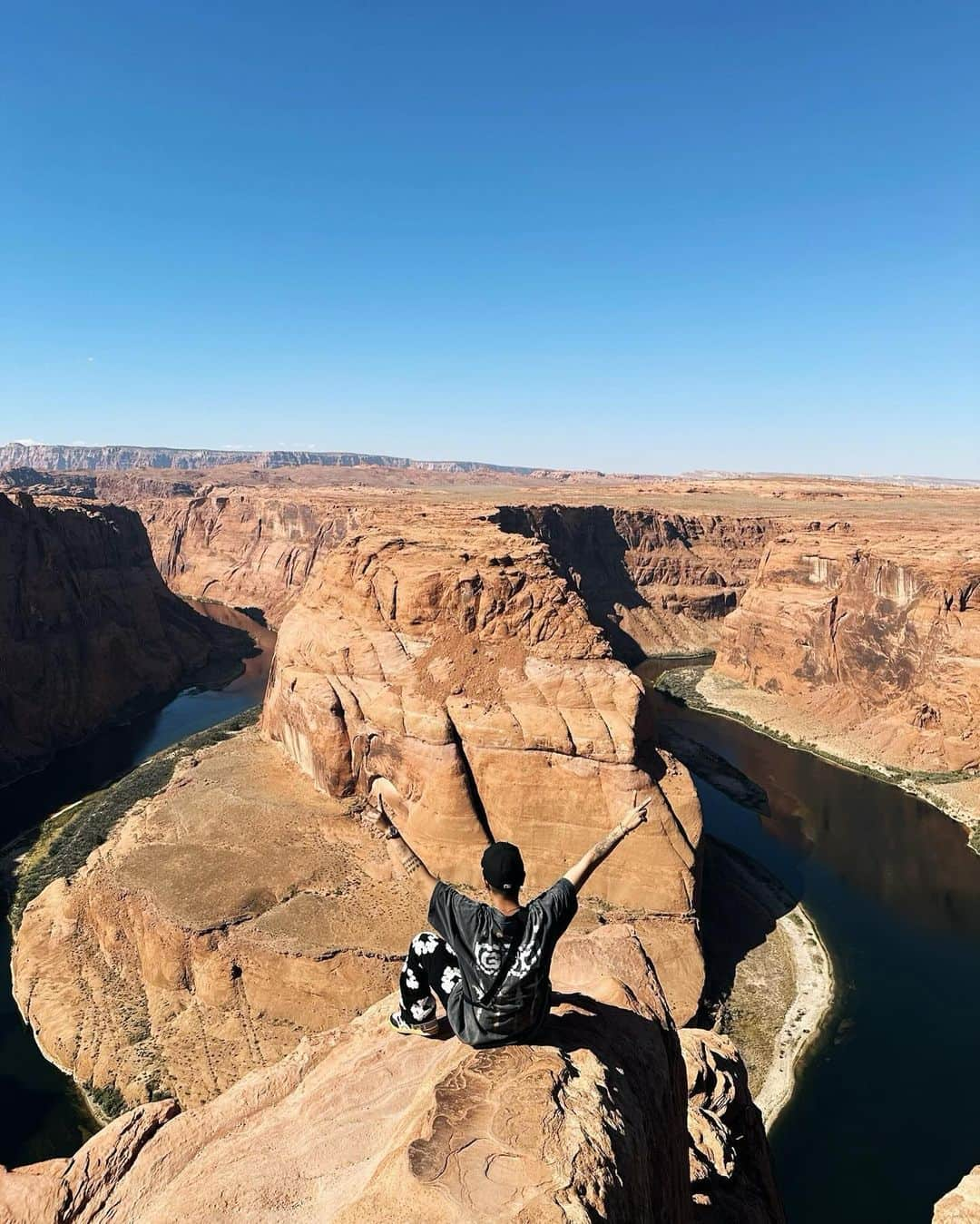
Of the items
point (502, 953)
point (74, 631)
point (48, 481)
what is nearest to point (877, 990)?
point (502, 953)

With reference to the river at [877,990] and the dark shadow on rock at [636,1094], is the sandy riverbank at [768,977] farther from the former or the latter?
the dark shadow on rock at [636,1094]

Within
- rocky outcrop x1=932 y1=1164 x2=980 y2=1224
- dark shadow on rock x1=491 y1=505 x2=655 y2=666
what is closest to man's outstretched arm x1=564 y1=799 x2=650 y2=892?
rocky outcrop x1=932 y1=1164 x2=980 y2=1224

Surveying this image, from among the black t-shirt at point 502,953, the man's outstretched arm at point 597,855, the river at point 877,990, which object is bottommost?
the river at point 877,990

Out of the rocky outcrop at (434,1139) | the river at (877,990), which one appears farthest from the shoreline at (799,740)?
the rocky outcrop at (434,1139)

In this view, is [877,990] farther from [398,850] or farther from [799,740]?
[799,740]

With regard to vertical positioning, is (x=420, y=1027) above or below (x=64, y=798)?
above

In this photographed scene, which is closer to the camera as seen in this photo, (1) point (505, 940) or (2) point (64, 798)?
(1) point (505, 940)
